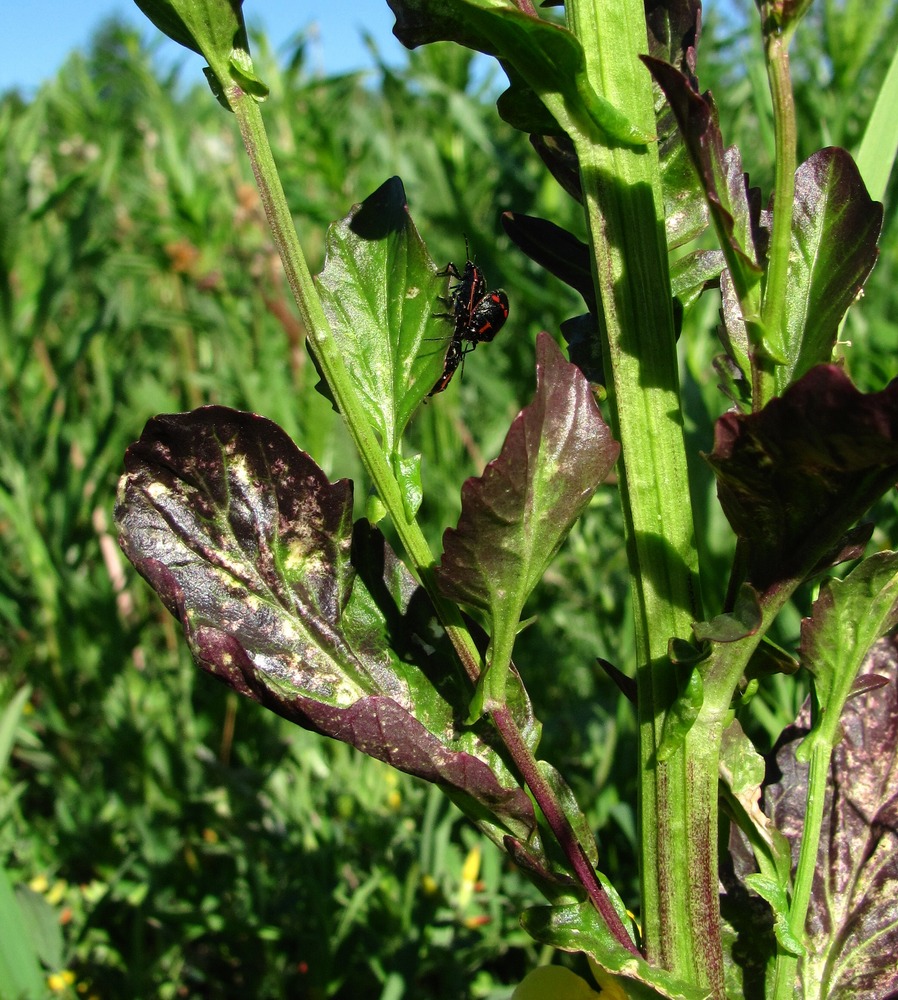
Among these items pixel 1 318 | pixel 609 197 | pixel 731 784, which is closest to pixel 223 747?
pixel 1 318

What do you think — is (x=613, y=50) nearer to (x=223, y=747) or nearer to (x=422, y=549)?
(x=422, y=549)

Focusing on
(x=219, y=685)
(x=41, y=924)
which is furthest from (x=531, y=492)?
(x=219, y=685)

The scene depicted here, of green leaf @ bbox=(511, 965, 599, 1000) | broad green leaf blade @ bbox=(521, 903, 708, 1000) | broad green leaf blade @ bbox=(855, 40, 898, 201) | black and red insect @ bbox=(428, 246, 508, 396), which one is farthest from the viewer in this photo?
black and red insect @ bbox=(428, 246, 508, 396)

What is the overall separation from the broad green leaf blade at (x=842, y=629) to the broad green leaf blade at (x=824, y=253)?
13cm

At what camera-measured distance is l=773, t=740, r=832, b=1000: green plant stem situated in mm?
603

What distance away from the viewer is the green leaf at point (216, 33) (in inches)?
21.0

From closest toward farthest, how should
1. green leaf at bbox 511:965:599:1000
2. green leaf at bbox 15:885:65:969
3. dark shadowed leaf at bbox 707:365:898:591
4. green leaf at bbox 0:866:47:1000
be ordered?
dark shadowed leaf at bbox 707:365:898:591 < green leaf at bbox 511:965:599:1000 < green leaf at bbox 0:866:47:1000 < green leaf at bbox 15:885:65:969

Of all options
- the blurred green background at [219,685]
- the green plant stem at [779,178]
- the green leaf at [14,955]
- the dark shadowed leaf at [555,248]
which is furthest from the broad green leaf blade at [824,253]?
the green leaf at [14,955]

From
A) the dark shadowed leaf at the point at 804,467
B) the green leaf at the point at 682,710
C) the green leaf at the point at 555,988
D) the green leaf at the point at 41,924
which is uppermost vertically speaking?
the dark shadowed leaf at the point at 804,467

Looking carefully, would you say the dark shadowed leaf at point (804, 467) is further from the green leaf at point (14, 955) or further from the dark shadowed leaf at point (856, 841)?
the green leaf at point (14, 955)

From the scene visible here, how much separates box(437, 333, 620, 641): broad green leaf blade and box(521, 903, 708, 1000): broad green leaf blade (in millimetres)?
189

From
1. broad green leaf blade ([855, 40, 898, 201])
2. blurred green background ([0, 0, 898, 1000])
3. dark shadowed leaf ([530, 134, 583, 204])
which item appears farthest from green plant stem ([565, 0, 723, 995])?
blurred green background ([0, 0, 898, 1000])

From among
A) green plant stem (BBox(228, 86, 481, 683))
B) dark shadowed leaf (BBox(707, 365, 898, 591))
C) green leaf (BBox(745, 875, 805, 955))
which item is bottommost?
green leaf (BBox(745, 875, 805, 955))

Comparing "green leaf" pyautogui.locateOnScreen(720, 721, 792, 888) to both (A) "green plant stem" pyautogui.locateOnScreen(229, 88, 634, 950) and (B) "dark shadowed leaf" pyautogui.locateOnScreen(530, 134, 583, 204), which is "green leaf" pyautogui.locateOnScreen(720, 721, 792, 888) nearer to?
(A) "green plant stem" pyautogui.locateOnScreen(229, 88, 634, 950)
